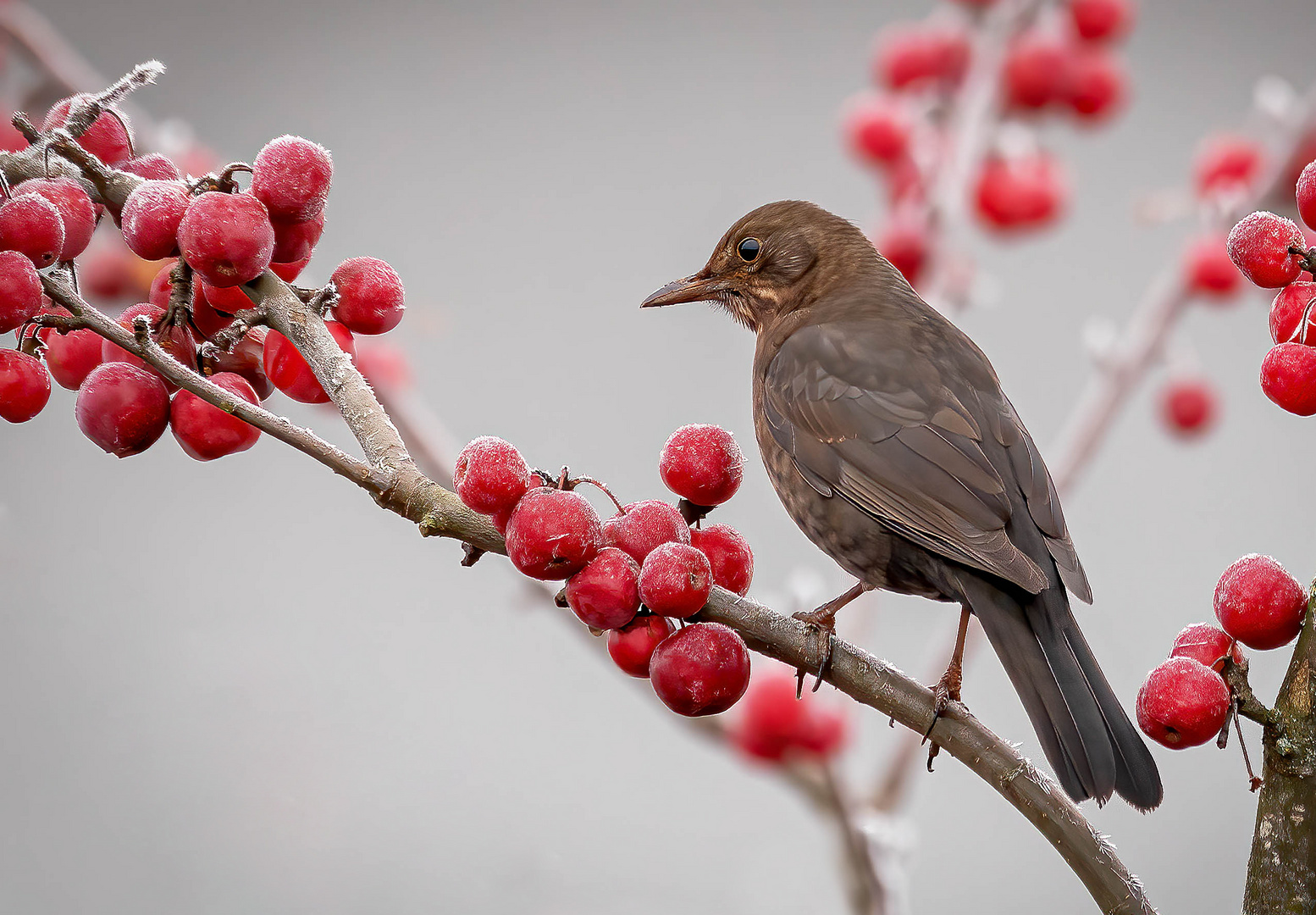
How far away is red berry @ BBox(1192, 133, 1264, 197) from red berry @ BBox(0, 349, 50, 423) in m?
1.95

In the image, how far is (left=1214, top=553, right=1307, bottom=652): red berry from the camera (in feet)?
2.97

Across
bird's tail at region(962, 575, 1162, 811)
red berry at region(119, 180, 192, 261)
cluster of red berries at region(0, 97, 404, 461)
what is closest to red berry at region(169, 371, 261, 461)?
cluster of red berries at region(0, 97, 404, 461)

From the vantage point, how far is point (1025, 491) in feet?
5.55

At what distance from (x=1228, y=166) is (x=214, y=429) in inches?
75.0

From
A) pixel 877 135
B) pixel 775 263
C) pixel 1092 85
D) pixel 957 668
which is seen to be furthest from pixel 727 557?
pixel 1092 85

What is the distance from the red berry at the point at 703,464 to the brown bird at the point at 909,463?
47 centimetres

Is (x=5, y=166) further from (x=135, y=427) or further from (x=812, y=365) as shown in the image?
(x=812, y=365)

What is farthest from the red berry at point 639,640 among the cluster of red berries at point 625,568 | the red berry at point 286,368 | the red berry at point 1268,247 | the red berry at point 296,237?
the red berry at point 1268,247

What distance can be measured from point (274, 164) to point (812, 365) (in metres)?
1.15

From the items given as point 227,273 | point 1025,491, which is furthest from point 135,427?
point 1025,491

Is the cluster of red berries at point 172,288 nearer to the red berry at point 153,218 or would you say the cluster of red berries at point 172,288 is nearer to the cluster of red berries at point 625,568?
the red berry at point 153,218

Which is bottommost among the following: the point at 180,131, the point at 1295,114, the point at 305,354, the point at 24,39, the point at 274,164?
the point at 305,354

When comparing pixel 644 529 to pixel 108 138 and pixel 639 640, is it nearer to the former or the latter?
pixel 639 640

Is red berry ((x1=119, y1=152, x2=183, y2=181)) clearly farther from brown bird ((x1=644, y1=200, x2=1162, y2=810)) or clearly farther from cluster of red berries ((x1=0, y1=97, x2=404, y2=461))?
brown bird ((x1=644, y1=200, x2=1162, y2=810))
